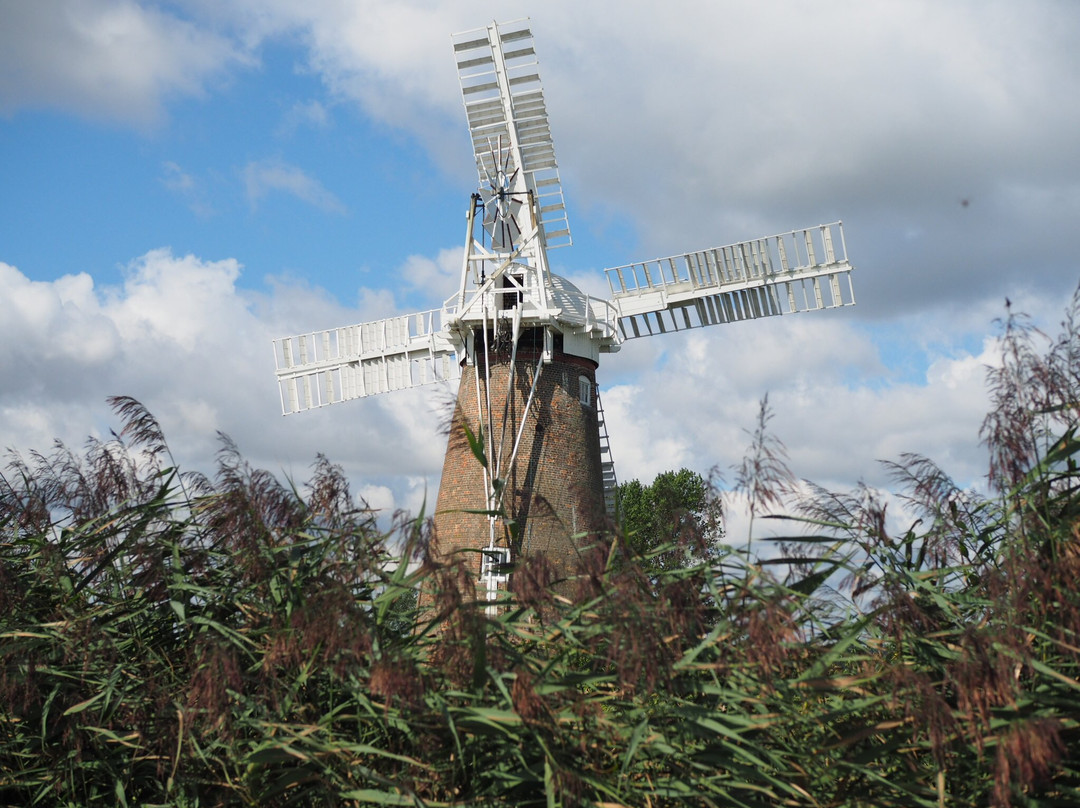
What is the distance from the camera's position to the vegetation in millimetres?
3635

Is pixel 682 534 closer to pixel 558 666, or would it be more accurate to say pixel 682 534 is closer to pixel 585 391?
pixel 558 666

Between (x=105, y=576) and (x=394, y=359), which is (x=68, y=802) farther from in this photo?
(x=394, y=359)

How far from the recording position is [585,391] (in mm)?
17281

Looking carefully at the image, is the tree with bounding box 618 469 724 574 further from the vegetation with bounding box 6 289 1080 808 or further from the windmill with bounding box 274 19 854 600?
the windmill with bounding box 274 19 854 600

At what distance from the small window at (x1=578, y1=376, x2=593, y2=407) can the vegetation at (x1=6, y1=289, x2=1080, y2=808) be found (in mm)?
12404

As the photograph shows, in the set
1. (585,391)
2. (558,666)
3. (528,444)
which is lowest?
(558,666)

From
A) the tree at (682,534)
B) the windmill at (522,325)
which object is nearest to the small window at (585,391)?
the windmill at (522,325)

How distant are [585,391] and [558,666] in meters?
→ 13.1

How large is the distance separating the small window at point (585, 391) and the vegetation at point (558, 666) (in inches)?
488

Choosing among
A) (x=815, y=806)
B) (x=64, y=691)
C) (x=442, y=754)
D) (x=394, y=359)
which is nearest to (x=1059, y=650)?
(x=815, y=806)

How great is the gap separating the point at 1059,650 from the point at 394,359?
644 inches

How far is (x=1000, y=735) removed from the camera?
10.8ft

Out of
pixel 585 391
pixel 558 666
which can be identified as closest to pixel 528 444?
pixel 585 391

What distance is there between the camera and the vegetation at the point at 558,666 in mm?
3635
